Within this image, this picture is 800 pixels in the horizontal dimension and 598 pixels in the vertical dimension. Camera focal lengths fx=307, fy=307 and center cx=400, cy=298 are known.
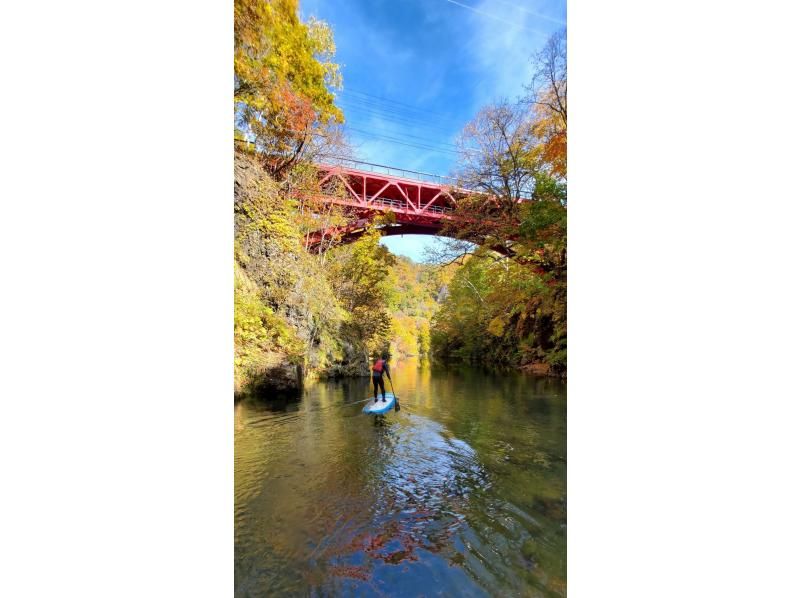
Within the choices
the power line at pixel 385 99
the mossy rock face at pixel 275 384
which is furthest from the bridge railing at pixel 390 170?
the mossy rock face at pixel 275 384

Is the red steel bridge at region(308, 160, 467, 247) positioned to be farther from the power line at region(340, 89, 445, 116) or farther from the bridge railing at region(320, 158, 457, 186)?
the power line at region(340, 89, 445, 116)

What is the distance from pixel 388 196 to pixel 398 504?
222cm

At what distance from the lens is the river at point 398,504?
46.1 inches

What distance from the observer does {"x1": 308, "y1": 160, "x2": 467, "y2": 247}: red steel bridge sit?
8.30 ft

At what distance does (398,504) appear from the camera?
164 centimetres

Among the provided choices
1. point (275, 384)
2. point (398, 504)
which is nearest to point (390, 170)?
point (398, 504)

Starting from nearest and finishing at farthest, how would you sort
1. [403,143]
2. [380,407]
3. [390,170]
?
1. [403,143]
2. [390,170]
3. [380,407]

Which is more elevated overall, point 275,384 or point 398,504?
point 275,384

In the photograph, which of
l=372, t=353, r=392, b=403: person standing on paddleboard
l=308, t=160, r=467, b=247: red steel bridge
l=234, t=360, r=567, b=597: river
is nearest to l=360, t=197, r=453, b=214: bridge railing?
l=308, t=160, r=467, b=247: red steel bridge

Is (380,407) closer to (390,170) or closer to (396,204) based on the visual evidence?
(396,204)

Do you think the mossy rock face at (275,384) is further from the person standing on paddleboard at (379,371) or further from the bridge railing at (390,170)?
the bridge railing at (390,170)

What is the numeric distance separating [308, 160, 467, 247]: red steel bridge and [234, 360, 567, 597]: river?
1.84 m
